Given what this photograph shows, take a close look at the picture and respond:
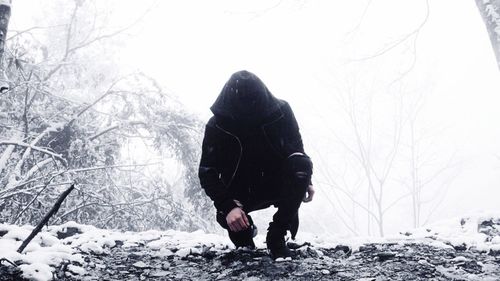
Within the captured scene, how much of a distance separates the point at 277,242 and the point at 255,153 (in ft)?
1.98

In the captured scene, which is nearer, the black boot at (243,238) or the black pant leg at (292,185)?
the black pant leg at (292,185)

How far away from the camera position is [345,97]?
14.6 meters

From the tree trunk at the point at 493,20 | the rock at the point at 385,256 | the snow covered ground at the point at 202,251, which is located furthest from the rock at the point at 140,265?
the tree trunk at the point at 493,20

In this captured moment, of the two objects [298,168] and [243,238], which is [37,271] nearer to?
[243,238]

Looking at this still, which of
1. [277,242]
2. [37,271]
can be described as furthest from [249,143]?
[37,271]

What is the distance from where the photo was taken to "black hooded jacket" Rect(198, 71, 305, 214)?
253 centimetres

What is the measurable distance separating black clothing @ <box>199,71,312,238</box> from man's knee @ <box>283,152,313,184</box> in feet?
0.09

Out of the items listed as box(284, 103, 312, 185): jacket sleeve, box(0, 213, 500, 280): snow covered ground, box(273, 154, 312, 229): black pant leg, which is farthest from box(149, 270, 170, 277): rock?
box(284, 103, 312, 185): jacket sleeve

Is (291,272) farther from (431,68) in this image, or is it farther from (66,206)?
(431,68)

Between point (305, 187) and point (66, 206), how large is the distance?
543cm

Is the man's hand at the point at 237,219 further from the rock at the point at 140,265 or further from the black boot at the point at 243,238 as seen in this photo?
the rock at the point at 140,265

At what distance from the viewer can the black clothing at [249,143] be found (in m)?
2.53

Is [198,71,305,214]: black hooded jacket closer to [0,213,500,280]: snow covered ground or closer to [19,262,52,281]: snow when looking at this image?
[0,213,500,280]: snow covered ground

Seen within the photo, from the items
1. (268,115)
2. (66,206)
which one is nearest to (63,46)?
(66,206)
